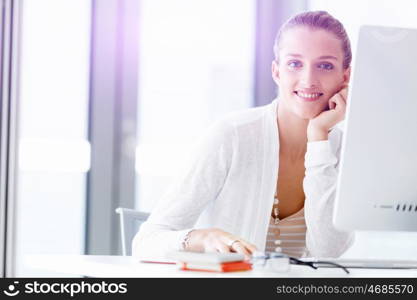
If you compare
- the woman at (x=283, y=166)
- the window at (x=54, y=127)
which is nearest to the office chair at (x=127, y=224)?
the woman at (x=283, y=166)

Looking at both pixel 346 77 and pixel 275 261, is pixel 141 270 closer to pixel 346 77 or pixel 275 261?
pixel 275 261

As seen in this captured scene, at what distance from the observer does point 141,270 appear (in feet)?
4.00

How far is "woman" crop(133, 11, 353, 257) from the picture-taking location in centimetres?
180

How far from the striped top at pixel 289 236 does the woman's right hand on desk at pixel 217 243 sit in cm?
53

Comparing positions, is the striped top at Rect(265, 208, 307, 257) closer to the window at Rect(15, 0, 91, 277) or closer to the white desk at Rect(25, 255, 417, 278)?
the white desk at Rect(25, 255, 417, 278)

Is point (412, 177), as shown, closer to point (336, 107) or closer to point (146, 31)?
point (336, 107)

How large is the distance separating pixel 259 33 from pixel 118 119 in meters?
1.02

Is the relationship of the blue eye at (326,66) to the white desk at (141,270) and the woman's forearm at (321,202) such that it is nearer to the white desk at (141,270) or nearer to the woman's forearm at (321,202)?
the woman's forearm at (321,202)

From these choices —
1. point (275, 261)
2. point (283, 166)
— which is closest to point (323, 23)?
point (283, 166)

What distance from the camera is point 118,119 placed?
3.37 metres

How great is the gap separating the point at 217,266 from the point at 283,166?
0.88m

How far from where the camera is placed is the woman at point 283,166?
5.90 ft

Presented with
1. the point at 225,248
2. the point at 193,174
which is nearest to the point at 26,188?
the point at 193,174

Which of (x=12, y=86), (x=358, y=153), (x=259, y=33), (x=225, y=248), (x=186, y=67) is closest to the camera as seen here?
(x=358, y=153)
